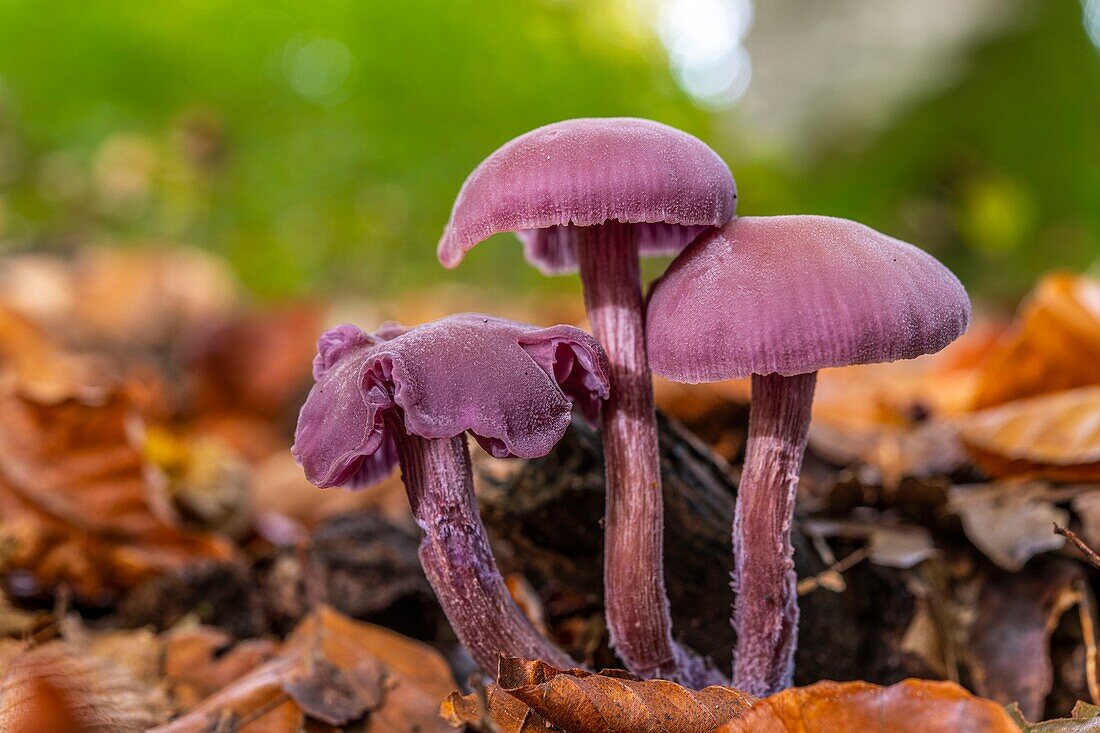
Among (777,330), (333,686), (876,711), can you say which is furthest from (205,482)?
(876,711)

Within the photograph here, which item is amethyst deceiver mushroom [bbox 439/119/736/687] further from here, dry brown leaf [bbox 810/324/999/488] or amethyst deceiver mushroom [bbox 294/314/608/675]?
dry brown leaf [bbox 810/324/999/488]

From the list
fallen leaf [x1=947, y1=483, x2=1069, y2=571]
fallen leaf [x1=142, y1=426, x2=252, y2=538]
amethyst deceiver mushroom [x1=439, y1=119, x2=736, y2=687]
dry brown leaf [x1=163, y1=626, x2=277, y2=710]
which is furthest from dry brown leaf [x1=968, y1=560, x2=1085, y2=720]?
fallen leaf [x1=142, y1=426, x2=252, y2=538]

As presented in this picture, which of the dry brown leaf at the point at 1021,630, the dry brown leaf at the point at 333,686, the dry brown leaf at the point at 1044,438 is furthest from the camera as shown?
the dry brown leaf at the point at 1044,438

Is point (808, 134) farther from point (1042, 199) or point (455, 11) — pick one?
point (455, 11)

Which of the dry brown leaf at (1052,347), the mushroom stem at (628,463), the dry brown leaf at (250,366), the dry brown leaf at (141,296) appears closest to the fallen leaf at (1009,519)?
the dry brown leaf at (1052,347)

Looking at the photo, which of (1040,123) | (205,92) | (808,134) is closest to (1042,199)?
(1040,123)

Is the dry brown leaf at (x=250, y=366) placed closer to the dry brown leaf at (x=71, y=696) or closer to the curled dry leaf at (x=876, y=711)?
the dry brown leaf at (x=71, y=696)

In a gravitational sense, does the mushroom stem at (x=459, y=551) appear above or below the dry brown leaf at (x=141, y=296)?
below

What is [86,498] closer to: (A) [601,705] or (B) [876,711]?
(A) [601,705]
